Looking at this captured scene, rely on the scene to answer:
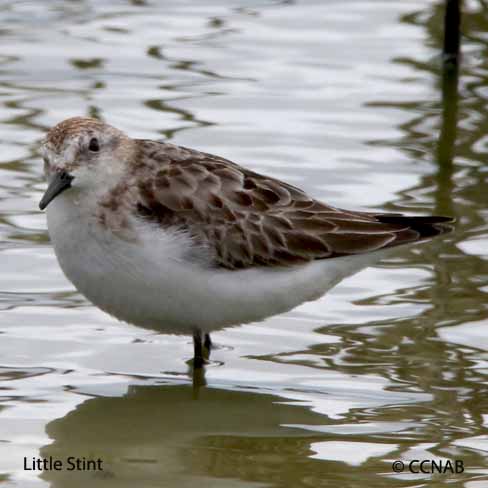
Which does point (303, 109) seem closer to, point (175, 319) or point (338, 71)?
point (338, 71)

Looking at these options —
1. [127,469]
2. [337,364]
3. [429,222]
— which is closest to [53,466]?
[127,469]

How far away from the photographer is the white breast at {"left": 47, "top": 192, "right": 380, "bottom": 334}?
937 cm

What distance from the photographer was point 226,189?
10086 millimetres

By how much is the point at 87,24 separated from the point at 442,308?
7.77 m

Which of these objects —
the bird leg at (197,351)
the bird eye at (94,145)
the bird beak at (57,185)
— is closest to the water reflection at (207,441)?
the bird leg at (197,351)

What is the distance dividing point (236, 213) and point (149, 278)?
3.17ft

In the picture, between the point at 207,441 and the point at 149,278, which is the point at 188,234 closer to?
the point at 149,278

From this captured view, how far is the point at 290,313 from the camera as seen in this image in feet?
36.4

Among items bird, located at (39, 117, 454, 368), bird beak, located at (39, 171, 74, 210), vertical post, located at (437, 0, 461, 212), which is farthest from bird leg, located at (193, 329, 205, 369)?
vertical post, located at (437, 0, 461, 212)

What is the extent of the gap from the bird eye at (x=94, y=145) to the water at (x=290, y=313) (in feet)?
5.15

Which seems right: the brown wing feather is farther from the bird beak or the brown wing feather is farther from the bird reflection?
the bird reflection

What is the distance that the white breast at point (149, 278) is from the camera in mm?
9367

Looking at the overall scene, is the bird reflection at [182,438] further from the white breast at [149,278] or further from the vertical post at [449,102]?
the vertical post at [449,102]

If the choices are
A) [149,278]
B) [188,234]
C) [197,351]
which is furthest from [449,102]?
[149,278]
